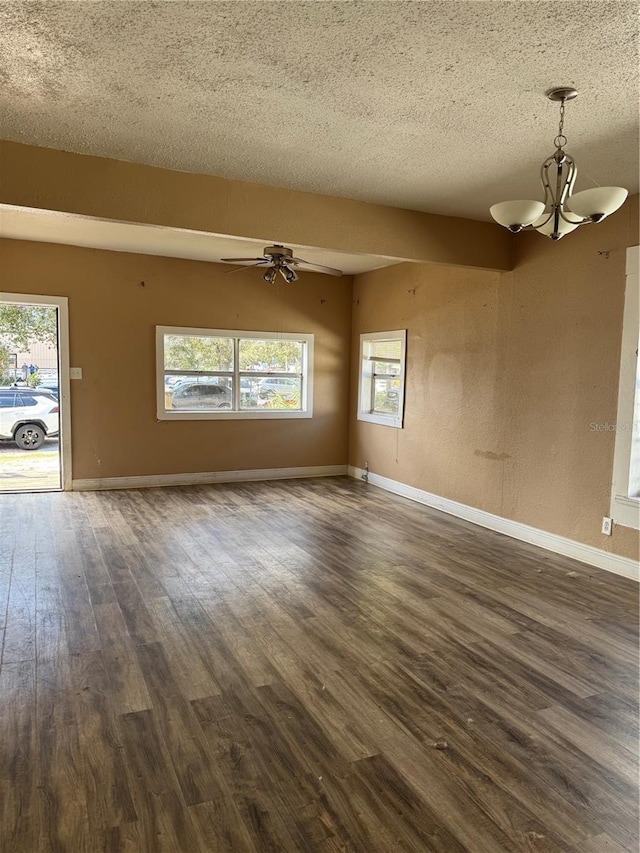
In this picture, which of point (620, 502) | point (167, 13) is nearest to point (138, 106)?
point (167, 13)

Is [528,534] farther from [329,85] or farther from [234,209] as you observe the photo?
[329,85]

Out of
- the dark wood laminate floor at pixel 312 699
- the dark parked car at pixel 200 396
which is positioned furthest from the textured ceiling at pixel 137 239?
the dark wood laminate floor at pixel 312 699

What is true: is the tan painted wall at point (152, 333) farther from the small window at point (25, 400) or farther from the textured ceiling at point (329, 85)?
the textured ceiling at point (329, 85)

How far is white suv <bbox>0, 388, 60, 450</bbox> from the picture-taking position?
749 cm

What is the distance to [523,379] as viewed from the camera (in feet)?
15.9

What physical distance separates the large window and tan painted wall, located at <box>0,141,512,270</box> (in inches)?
120

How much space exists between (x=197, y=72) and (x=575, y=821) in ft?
10.5

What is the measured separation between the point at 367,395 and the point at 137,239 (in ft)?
11.2

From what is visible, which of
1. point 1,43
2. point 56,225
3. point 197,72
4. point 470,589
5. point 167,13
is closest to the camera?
point 167,13

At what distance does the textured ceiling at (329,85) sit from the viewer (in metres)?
2.00

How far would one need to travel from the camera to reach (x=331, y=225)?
4.16 metres

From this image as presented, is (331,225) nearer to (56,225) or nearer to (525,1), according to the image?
(525,1)

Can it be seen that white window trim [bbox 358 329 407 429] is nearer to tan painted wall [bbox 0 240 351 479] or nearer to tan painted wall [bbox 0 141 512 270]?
tan painted wall [bbox 0 240 351 479]

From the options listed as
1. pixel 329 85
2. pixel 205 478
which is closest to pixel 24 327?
pixel 205 478
